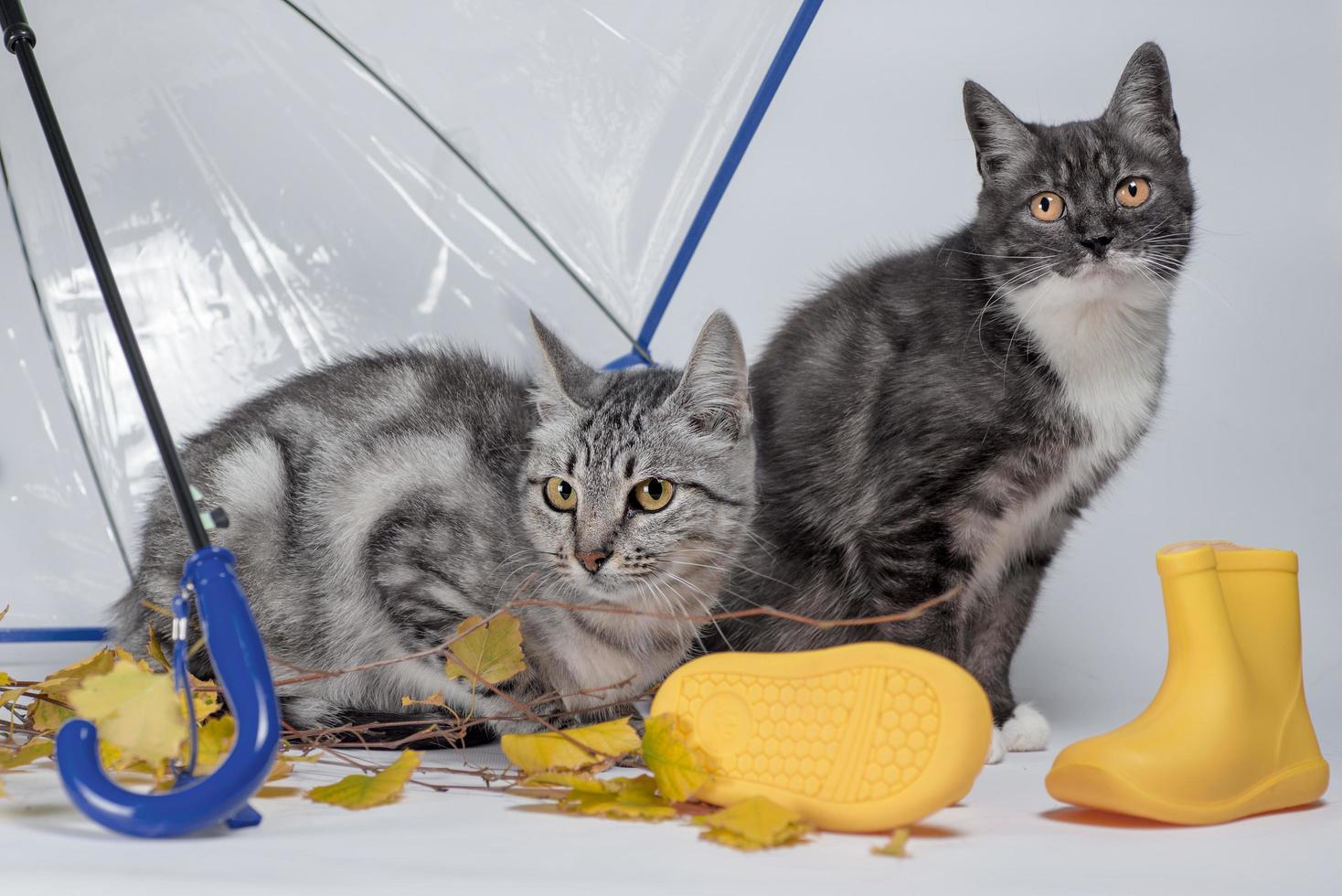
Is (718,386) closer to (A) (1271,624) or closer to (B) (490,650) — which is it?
(B) (490,650)

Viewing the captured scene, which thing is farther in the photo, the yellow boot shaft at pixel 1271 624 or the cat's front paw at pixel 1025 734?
the cat's front paw at pixel 1025 734

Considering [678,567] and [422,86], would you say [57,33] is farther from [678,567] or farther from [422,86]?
[678,567]

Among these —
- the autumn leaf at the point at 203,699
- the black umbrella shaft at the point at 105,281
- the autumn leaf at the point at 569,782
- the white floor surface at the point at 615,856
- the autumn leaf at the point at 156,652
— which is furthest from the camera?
the autumn leaf at the point at 156,652

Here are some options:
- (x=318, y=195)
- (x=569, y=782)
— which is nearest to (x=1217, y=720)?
(x=569, y=782)

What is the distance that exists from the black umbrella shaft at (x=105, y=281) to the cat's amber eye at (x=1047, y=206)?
111 cm

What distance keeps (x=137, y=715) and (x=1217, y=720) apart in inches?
35.9

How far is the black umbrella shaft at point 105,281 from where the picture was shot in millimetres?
1002

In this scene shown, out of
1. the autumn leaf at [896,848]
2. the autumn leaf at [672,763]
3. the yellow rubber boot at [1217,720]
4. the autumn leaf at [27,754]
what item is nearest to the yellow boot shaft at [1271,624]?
the yellow rubber boot at [1217,720]

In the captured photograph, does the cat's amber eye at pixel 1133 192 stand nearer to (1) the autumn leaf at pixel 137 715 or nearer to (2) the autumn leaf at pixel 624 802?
(2) the autumn leaf at pixel 624 802

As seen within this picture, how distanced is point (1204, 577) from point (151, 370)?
1.52 m

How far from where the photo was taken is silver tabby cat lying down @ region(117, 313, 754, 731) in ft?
4.78

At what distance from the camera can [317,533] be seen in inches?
64.1

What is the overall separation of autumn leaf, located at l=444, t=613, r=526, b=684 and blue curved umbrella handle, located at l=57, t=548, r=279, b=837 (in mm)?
386

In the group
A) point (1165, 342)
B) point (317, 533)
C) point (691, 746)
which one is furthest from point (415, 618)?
point (1165, 342)
